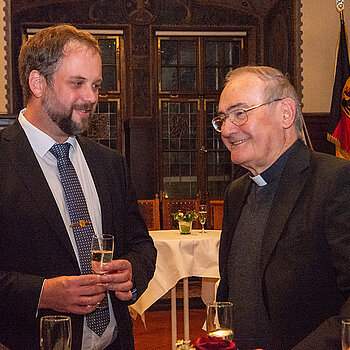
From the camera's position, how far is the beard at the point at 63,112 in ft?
7.33

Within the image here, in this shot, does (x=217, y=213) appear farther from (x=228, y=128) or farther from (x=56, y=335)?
(x=56, y=335)

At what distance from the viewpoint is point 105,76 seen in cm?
885

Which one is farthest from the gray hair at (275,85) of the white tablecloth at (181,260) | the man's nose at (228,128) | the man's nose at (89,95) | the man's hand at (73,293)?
the white tablecloth at (181,260)

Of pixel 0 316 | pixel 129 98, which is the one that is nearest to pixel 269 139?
pixel 0 316

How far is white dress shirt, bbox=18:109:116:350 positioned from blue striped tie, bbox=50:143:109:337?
0.02 meters

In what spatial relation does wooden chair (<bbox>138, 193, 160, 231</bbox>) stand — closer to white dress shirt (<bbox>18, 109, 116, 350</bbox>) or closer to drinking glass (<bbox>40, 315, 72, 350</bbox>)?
white dress shirt (<bbox>18, 109, 116, 350</bbox>)

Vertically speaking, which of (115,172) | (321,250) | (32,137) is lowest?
(321,250)

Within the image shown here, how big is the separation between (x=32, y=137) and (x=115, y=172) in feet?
1.33

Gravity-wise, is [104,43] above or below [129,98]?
above

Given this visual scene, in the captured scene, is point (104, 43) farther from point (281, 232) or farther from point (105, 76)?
point (281, 232)

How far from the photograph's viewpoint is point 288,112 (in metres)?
2.27

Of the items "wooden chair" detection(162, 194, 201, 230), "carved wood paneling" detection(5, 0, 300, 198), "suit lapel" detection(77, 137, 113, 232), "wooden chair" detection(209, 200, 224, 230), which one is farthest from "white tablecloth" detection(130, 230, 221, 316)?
"carved wood paneling" detection(5, 0, 300, 198)

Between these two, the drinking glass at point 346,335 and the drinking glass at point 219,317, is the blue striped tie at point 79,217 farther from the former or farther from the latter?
the drinking glass at point 346,335

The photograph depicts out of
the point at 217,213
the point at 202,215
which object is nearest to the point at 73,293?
the point at 202,215
